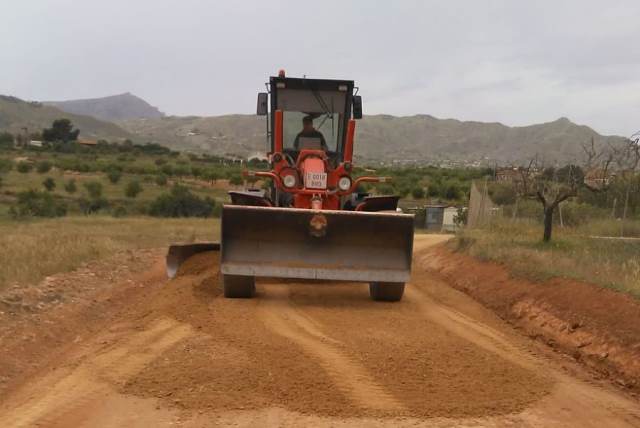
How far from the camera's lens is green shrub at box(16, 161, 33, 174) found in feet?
150

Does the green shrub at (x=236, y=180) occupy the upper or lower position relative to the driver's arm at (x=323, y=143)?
lower

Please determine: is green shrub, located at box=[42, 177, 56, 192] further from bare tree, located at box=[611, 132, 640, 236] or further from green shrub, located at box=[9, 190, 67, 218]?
bare tree, located at box=[611, 132, 640, 236]

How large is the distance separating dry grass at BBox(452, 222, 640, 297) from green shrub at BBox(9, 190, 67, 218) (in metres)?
18.5

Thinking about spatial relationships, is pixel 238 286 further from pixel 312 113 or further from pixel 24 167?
pixel 24 167

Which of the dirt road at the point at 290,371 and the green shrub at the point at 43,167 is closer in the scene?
the dirt road at the point at 290,371

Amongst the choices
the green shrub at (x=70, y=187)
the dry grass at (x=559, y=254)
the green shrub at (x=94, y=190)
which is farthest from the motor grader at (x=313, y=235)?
the green shrub at (x=70, y=187)

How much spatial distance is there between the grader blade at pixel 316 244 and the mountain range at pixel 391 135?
104 m

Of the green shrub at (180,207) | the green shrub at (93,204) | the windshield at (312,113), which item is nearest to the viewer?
the windshield at (312,113)

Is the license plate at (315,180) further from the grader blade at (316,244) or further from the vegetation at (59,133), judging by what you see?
the vegetation at (59,133)

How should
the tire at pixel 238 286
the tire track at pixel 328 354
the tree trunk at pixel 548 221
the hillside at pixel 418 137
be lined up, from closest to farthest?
1. the tire track at pixel 328 354
2. the tire at pixel 238 286
3. the tree trunk at pixel 548 221
4. the hillside at pixel 418 137

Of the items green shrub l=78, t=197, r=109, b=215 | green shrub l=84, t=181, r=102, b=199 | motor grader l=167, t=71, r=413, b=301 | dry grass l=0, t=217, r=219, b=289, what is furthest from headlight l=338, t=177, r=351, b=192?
green shrub l=84, t=181, r=102, b=199

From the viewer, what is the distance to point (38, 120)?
4727 inches

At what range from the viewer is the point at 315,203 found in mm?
9969

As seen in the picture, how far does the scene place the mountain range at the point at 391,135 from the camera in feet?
396
